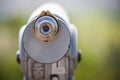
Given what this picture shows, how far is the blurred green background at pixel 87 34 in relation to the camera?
9.02 ft

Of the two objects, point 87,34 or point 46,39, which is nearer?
point 46,39

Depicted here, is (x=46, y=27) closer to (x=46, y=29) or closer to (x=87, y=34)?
(x=46, y=29)

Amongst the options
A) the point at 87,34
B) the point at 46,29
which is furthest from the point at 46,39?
the point at 87,34

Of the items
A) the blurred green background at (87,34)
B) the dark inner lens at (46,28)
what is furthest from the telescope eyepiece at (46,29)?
the blurred green background at (87,34)

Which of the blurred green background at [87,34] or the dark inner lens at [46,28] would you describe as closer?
the dark inner lens at [46,28]

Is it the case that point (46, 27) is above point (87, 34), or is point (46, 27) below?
below

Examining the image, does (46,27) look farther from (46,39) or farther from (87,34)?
(87,34)

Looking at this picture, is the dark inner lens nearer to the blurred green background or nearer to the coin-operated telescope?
the coin-operated telescope

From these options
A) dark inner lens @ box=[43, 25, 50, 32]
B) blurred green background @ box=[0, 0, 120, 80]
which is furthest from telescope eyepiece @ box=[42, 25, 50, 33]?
Result: blurred green background @ box=[0, 0, 120, 80]

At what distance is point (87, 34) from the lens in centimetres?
284

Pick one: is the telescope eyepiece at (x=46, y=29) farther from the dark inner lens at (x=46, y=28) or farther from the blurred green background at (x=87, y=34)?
the blurred green background at (x=87, y=34)

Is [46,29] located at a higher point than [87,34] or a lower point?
lower

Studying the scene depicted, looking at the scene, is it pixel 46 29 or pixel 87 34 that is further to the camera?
pixel 87 34

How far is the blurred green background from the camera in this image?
275 cm
